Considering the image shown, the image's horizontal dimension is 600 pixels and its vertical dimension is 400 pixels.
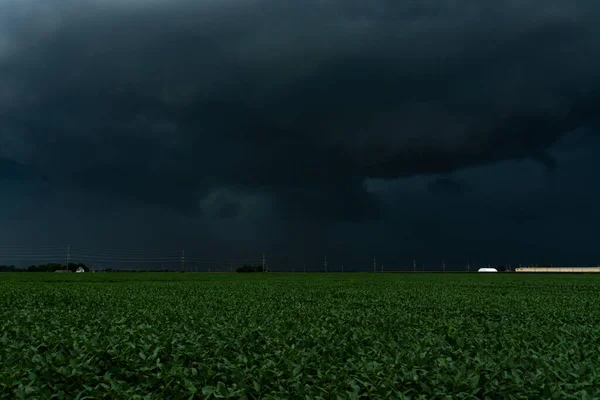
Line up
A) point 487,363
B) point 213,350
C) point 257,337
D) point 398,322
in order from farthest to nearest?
1. point 398,322
2. point 257,337
3. point 213,350
4. point 487,363

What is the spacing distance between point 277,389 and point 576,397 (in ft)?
13.1

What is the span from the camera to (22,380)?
6551mm

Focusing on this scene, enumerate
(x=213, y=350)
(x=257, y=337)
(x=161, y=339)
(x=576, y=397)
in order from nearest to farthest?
(x=576, y=397), (x=213, y=350), (x=161, y=339), (x=257, y=337)

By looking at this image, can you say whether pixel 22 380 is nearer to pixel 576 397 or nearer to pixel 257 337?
pixel 257 337

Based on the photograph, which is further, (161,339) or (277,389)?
(161,339)

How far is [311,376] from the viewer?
21.8 ft

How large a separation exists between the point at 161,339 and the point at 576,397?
7371 mm

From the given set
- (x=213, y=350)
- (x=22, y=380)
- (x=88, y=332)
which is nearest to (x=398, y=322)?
(x=213, y=350)

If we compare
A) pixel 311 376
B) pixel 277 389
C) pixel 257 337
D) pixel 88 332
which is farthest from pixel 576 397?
pixel 88 332

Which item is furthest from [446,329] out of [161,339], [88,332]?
[88,332]

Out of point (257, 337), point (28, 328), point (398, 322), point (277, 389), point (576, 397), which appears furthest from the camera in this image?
point (398, 322)

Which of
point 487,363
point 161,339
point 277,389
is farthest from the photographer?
point 161,339

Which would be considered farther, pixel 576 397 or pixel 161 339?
pixel 161 339

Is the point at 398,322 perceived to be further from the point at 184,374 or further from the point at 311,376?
the point at 184,374
